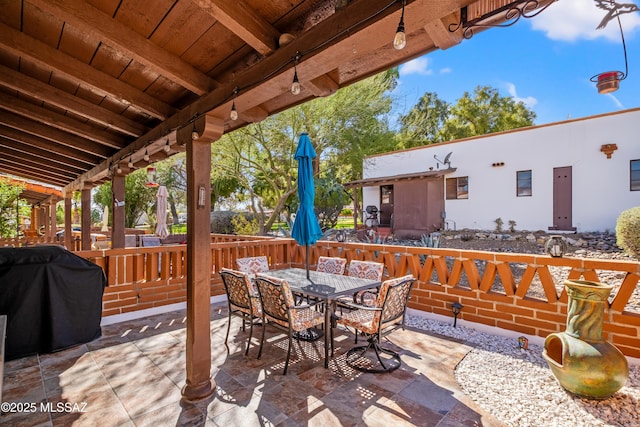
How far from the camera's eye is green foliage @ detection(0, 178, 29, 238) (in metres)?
7.67

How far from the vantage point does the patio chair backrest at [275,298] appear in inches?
125

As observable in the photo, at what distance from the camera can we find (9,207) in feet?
26.9

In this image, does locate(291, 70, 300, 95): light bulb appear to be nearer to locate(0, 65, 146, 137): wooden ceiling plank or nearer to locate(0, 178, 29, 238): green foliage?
locate(0, 65, 146, 137): wooden ceiling plank

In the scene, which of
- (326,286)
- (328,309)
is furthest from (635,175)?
(328,309)

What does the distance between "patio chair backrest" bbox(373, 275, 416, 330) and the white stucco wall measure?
1000 centimetres

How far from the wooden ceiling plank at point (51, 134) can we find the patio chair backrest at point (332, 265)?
4049 mm

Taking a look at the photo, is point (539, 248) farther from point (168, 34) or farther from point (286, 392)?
point (168, 34)

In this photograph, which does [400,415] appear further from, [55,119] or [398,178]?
[398,178]

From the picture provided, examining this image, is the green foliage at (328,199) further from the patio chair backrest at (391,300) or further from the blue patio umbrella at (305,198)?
the patio chair backrest at (391,300)

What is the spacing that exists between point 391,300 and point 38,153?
268 inches

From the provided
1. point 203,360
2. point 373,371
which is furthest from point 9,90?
point 373,371

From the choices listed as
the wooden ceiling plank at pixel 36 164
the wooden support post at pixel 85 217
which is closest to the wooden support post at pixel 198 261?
the wooden ceiling plank at pixel 36 164

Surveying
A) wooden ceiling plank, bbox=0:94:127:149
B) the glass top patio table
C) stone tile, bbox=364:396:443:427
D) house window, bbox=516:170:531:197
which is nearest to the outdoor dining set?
the glass top patio table

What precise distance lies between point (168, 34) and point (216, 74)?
0.52 metres
